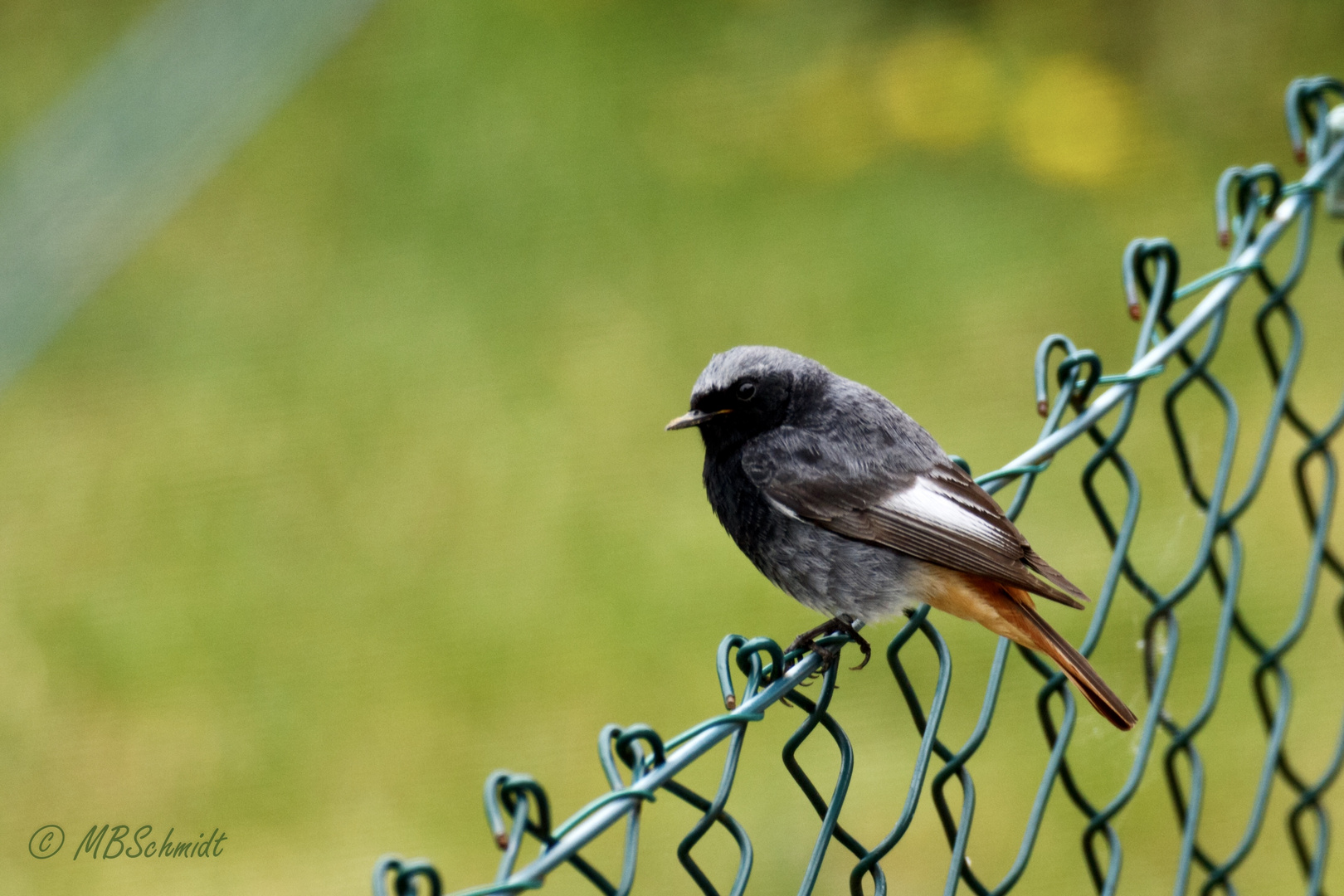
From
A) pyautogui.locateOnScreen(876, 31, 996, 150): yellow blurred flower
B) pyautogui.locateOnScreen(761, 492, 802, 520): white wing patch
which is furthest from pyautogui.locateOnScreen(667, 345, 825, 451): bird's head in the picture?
pyautogui.locateOnScreen(876, 31, 996, 150): yellow blurred flower

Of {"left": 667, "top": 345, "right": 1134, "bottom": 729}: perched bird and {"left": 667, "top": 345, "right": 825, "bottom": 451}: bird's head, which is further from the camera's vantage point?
{"left": 667, "top": 345, "right": 825, "bottom": 451}: bird's head

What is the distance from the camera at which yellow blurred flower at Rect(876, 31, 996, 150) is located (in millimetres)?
5961

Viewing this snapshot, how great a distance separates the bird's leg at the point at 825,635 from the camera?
227 cm

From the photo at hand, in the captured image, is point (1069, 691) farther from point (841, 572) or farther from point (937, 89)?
point (937, 89)

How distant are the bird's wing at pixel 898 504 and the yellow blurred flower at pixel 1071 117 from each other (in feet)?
11.5

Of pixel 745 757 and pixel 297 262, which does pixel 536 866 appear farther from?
pixel 297 262

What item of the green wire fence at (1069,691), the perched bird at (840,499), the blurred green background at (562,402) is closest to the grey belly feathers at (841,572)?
the perched bird at (840,499)

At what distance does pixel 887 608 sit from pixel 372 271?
332 centimetres

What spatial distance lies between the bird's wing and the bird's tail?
7 centimetres

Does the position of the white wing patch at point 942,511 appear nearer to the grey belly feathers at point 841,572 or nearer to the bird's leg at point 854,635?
the grey belly feathers at point 841,572

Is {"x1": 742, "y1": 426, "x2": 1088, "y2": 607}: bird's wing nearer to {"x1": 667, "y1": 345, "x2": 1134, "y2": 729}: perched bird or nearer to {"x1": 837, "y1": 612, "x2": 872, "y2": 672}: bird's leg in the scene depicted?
{"x1": 667, "y1": 345, "x2": 1134, "y2": 729}: perched bird

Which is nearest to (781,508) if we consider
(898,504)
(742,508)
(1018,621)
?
(742,508)

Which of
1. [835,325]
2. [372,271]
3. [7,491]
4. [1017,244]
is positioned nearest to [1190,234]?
[1017,244]

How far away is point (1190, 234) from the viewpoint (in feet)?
18.6
